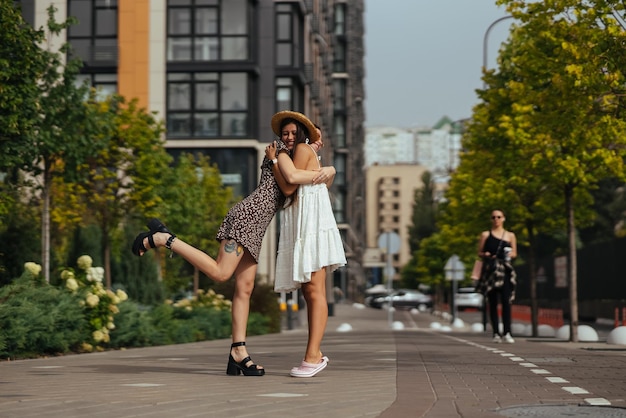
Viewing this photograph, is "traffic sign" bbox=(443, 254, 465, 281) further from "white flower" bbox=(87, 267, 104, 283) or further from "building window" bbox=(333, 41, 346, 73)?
"building window" bbox=(333, 41, 346, 73)

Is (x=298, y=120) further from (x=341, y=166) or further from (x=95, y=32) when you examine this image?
(x=341, y=166)

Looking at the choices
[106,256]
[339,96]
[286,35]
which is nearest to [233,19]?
[286,35]

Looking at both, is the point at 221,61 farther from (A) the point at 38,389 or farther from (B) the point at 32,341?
(A) the point at 38,389

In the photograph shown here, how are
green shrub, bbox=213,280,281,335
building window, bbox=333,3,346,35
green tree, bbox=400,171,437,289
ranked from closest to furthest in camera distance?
green shrub, bbox=213,280,281,335
building window, bbox=333,3,346,35
green tree, bbox=400,171,437,289

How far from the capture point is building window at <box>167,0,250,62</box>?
51.6 metres

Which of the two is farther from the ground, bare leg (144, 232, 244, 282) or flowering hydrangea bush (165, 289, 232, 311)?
bare leg (144, 232, 244, 282)

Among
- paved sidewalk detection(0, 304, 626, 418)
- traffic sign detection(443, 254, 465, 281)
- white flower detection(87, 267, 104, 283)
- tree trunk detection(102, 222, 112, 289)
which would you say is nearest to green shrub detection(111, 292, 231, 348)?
white flower detection(87, 267, 104, 283)

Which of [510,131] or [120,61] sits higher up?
[120,61]

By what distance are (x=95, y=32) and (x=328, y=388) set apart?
43.7 meters

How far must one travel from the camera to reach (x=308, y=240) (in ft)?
34.6

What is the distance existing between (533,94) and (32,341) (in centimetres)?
1054

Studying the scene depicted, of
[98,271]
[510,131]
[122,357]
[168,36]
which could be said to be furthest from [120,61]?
[122,357]

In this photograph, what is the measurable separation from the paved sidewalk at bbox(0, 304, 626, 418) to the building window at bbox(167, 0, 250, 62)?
38.0 m

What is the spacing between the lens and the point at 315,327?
34.7 feet
